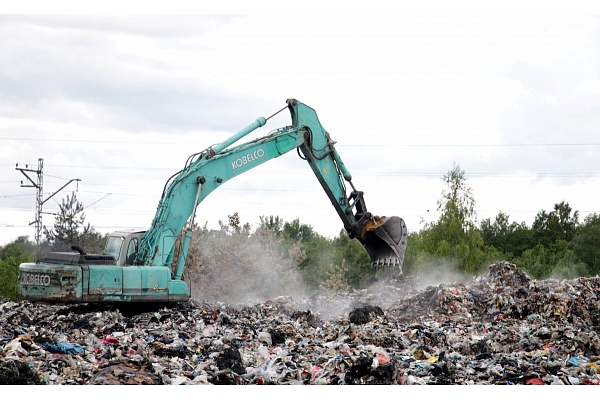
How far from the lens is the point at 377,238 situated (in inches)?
576

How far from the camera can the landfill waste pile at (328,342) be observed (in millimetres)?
8109

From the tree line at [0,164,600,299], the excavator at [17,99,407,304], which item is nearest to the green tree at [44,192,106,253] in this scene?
the tree line at [0,164,600,299]

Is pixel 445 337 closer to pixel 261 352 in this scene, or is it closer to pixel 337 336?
pixel 337 336

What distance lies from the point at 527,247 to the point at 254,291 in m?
24.5

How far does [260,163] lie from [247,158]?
0.36 meters

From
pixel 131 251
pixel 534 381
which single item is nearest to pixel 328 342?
pixel 534 381

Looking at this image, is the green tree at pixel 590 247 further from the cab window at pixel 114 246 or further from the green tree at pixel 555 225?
the cab window at pixel 114 246

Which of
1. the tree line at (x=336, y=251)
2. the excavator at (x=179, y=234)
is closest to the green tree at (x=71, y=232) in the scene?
the tree line at (x=336, y=251)

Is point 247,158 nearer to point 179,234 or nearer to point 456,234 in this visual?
point 179,234

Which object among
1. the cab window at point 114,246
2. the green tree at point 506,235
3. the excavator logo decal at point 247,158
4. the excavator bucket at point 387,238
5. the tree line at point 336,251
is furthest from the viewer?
the green tree at point 506,235

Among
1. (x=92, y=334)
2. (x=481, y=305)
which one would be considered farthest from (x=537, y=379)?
(x=481, y=305)

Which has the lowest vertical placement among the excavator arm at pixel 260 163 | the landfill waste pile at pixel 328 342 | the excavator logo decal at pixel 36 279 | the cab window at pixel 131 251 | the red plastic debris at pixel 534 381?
the red plastic debris at pixel 534 381

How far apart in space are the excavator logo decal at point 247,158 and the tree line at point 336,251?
33.2 feet

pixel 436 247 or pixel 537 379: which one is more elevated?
pixel 436 247
